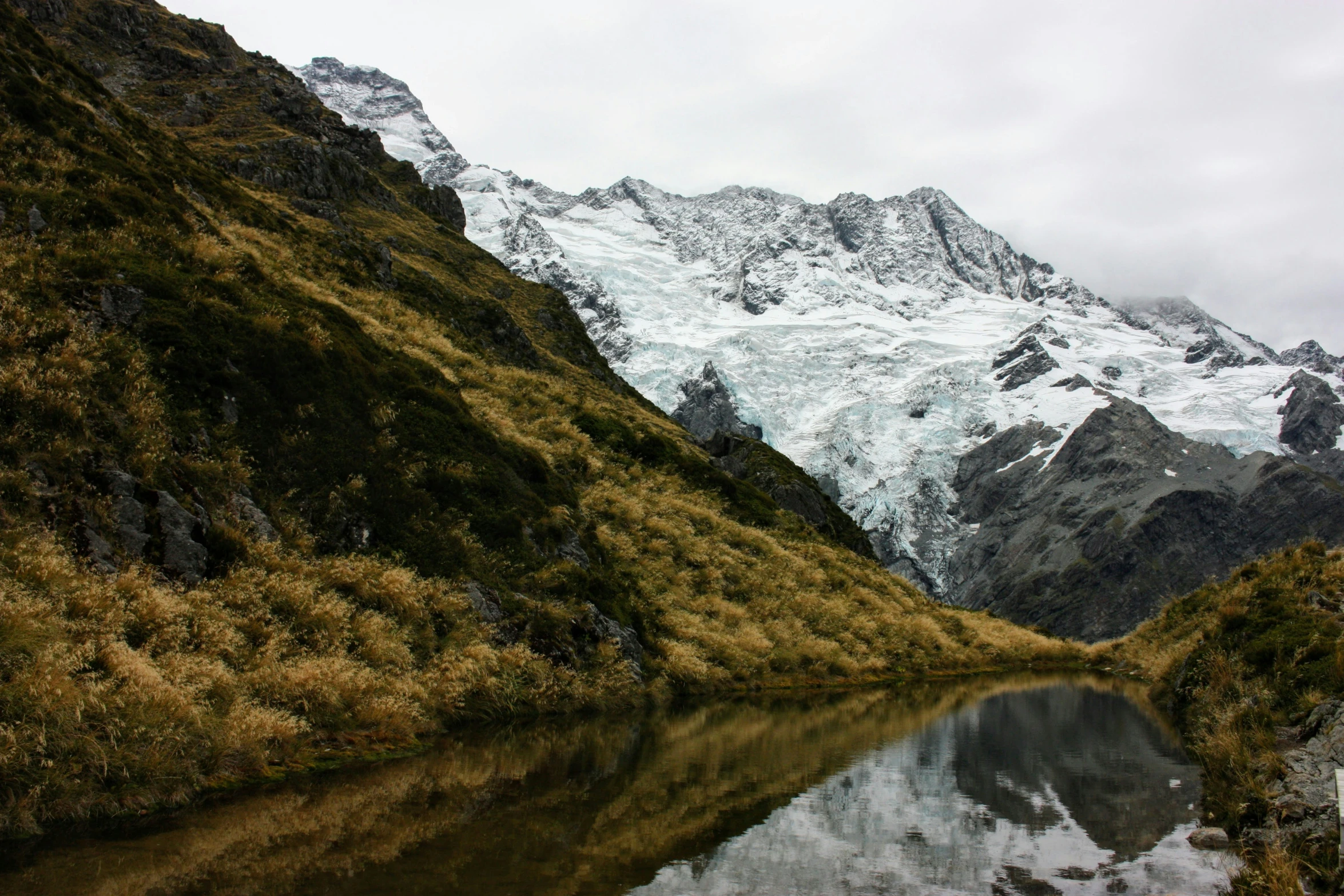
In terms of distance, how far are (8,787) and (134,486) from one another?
6756mm

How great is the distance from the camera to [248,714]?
12070 millimetres

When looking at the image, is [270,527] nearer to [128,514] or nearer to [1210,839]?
[128,514]

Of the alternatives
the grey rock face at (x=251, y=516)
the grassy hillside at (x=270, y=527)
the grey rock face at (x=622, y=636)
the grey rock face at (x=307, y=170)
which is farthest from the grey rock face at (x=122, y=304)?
the grey rock face at (x=307, y=170)

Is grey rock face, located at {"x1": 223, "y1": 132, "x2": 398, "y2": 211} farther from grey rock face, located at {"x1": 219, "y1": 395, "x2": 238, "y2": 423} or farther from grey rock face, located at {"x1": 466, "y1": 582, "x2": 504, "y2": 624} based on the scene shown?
grey rock face, located at {"x1": 466, "y1": 582, "x2": 504, "y2": 624}

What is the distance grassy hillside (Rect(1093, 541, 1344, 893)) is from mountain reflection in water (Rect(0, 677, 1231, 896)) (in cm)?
74

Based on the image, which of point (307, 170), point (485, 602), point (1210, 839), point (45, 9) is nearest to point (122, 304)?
point (485, 602)

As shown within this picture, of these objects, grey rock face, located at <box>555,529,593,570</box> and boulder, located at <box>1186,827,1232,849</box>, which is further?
grey rock face, located at <box>555,529,593,570</box>

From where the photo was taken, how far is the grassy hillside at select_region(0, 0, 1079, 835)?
11297 mm

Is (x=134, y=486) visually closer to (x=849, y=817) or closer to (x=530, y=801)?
(x=530, y=801)

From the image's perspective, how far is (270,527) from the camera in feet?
55.9

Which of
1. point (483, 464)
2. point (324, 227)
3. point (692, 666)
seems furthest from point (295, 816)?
point (324, 227)

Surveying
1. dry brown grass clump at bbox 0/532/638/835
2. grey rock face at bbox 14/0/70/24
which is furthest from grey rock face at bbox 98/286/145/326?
grey rock face at bbox 14/0/70/24

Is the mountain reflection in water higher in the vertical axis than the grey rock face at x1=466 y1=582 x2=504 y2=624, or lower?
lower

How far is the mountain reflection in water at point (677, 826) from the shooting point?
27.7 feet
